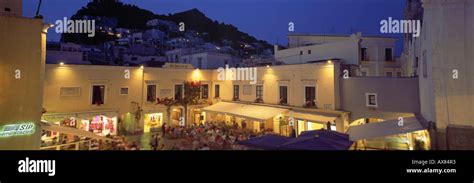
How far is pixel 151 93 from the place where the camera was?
18.0 meters

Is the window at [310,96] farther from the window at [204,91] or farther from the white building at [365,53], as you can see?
the window at [204,91]

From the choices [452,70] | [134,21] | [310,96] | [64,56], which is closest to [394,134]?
[452,70]

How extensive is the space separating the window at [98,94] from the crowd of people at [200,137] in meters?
4.56

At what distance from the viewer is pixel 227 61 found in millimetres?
25500

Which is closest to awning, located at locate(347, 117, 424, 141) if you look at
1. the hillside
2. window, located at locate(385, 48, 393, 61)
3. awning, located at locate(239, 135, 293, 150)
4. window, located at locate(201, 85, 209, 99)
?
awning, located at locate(239, 135, 293, 150)

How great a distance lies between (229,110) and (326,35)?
15.5m

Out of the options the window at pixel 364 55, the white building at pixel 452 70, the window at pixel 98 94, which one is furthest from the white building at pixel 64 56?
the window at pixel 364 55

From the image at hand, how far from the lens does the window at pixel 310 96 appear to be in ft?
47.0

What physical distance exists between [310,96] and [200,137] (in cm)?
744

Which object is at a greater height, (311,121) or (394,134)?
(394,134)

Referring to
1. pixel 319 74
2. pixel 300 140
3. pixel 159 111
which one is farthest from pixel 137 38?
pixel 300 140

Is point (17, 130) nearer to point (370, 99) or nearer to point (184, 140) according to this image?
point (184, 140)
